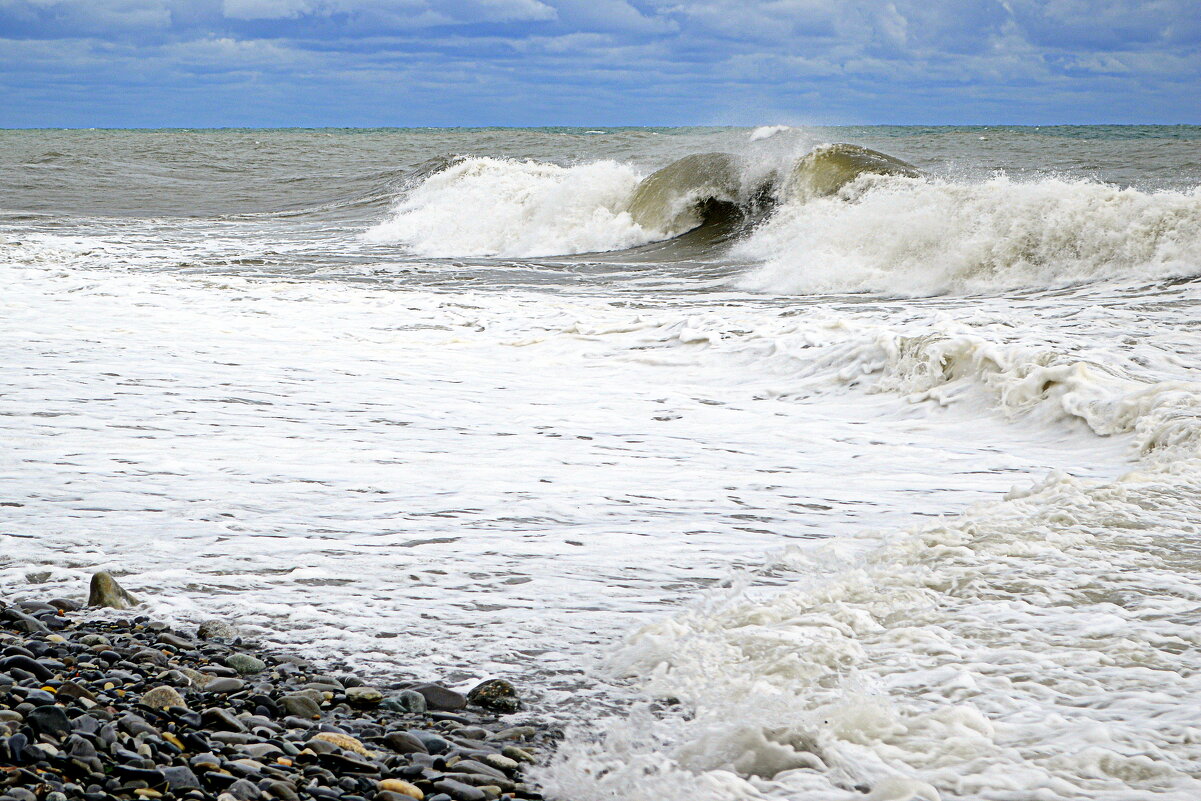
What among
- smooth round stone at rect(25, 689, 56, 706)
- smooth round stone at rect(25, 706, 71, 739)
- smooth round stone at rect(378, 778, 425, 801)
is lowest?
smooth round stone at rect(378, 778, 425, 801)

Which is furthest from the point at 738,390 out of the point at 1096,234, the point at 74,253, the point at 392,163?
the point at 392,163

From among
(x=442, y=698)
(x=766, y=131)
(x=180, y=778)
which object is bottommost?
(x=442, y=698)

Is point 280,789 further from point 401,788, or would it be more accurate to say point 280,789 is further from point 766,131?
point 766,131

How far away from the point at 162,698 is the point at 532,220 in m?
14.6

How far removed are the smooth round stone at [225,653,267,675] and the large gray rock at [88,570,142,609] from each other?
1.73 ft

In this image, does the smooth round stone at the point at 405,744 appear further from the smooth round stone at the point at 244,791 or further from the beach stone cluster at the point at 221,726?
the smooth round stone at the point at 244,791

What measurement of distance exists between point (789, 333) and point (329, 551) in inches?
193

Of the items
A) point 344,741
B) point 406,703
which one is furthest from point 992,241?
point 344,741

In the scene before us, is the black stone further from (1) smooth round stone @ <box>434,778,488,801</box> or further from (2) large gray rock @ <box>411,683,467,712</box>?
(1) smooth round stone @ <box>434,778,488,801</box>

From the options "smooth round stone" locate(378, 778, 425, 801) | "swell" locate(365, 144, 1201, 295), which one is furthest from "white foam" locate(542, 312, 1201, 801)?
"swell" locate(365, 144, 1201, 295)

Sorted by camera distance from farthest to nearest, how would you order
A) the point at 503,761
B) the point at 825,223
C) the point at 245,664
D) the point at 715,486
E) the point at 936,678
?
the point at 825,223
the point at 715,486
the point at 245,664
the point at 936,678
the point at 503,761

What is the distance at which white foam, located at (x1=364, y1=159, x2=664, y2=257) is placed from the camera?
15.4 metres

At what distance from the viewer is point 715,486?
4.35 metres

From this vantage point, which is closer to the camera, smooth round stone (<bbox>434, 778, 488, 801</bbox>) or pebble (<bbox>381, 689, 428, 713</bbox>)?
smooth round stone (<bbox>434, 778, 488, 801</bbox>)
